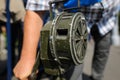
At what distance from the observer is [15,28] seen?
17.4 ft

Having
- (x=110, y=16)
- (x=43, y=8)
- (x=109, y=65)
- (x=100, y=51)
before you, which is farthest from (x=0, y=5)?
(x=109, y=65)

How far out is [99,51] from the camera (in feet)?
14.6

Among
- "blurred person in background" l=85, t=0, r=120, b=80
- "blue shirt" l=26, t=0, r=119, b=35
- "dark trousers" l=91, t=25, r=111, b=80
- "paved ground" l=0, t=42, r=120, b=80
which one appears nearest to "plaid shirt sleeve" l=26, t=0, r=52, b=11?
"blue shirt" l=26, t=0, r=119, b=35

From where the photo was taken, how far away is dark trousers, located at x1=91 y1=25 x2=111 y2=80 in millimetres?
4316

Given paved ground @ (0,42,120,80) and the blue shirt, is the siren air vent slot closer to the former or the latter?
the blue shirt

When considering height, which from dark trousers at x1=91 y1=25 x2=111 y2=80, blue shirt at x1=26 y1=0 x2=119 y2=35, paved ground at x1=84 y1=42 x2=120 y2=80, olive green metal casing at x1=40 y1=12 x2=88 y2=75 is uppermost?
blue shirt at x1=26 y1=0 x2=119 y2=35

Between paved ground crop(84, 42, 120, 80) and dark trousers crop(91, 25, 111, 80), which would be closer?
dark trousers crop(91, 25, 111, 80)

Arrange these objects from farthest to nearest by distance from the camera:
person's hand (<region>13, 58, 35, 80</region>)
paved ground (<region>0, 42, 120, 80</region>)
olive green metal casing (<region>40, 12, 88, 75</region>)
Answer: paved ground (<region>0, 42, 120, 80</region>), person's hand (<region>13, 58, 35, 80</region>), olive green metal casing (<region>40, 12, 88, 75</region>)

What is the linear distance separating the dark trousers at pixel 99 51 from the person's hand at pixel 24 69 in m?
1.77

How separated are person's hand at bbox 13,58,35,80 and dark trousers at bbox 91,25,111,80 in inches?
69.6

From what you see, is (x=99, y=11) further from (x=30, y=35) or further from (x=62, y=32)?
(x=62, y=32)

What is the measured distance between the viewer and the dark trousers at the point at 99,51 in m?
4.32

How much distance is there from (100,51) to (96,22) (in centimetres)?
74

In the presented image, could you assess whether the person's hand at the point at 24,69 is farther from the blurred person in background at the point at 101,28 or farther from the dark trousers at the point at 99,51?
the dark trousers at the point at 99,51
